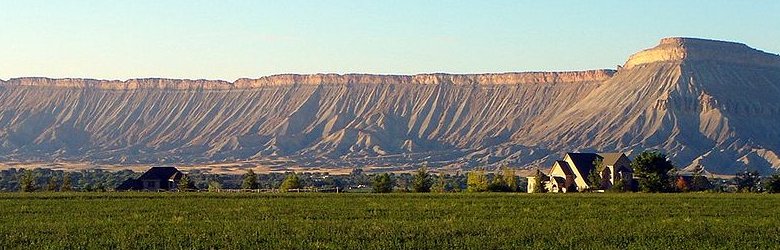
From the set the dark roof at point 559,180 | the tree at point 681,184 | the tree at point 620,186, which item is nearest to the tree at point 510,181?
the dark roof at point 559,180

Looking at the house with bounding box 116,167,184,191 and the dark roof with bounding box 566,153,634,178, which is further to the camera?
the house with bounding box 116,167,184,191

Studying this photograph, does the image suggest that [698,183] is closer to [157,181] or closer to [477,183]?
[477,183]

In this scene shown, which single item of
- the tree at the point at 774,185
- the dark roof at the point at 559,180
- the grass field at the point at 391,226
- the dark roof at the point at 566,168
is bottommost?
the grass field at the point at 391,226

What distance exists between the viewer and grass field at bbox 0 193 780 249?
27547mm

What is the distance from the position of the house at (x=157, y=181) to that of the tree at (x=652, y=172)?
38.2 meters

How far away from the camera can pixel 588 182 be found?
314ft

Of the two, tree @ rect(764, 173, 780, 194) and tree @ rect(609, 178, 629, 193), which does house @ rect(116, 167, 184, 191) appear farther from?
tree @ rect(764, 173, 780, 194)

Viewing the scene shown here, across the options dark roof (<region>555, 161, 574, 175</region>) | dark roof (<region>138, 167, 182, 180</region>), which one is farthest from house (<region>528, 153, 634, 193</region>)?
dark roof (<region>138, 167, 182, 180</region>)

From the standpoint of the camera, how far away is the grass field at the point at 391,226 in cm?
2755

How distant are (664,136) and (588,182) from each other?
93.2m

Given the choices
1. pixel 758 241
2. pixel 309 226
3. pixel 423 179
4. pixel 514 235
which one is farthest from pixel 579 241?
pixel 423 179

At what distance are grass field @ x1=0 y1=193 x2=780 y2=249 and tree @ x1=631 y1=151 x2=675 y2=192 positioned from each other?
35723 millimetres

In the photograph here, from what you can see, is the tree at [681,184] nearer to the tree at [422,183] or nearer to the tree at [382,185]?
the tree at [422,183]

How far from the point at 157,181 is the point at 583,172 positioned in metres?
34.9
